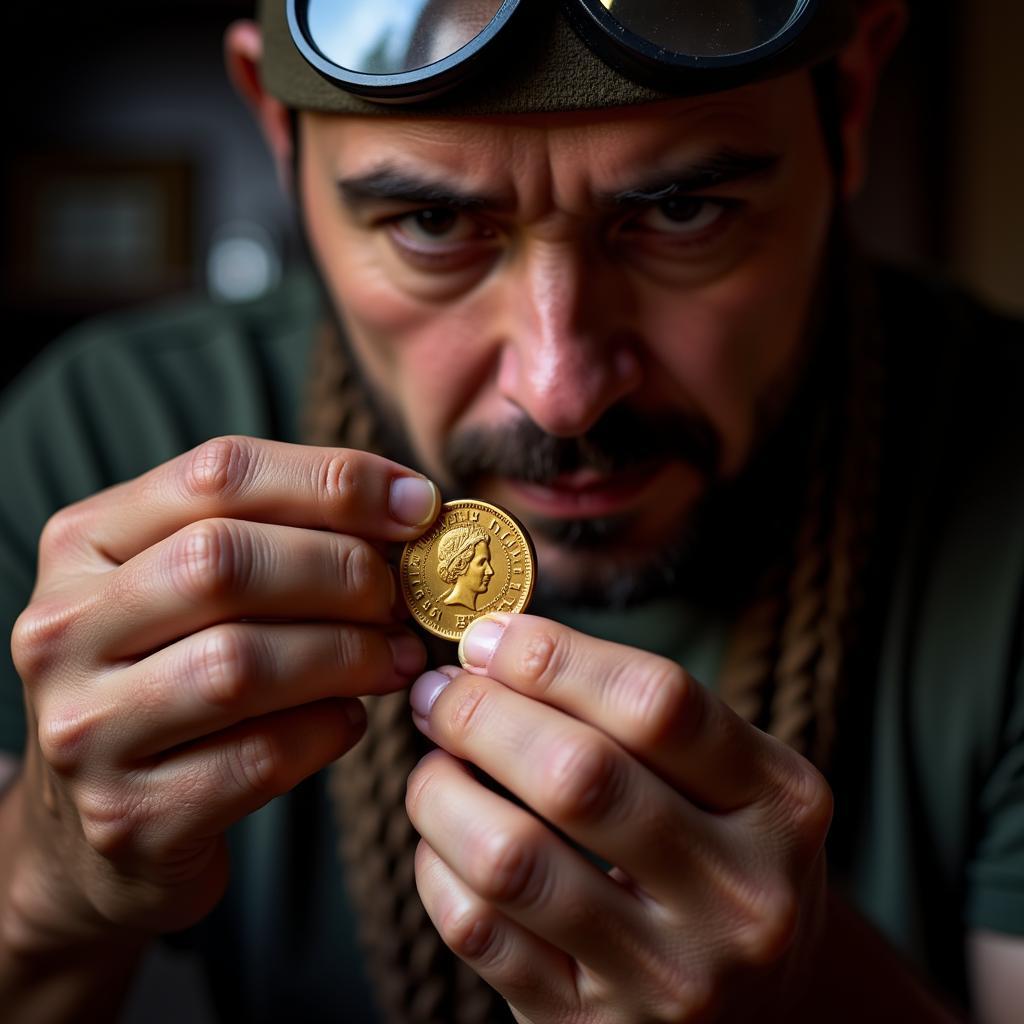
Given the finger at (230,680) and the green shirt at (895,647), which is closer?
the finger at (230,680)

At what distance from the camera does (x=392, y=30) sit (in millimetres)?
1026

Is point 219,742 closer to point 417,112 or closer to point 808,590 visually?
point 417,112

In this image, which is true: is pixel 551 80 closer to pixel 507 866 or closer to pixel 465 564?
pixel 465 564

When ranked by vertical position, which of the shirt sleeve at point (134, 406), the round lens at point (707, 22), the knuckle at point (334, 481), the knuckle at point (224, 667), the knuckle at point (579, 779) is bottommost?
the shirt sleeve at point (134, 406)

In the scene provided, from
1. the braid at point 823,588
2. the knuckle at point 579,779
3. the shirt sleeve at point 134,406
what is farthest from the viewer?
the shirt sleeve at point 134,406

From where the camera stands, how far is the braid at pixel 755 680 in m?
1.28

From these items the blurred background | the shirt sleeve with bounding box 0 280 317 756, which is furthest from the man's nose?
the blurred background

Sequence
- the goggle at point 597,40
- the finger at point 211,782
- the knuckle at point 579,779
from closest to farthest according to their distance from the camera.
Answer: the knuckle at point 579,779, the finger at point 211,782, the goggle at point 597,40

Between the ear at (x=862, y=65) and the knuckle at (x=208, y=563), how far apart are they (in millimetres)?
930

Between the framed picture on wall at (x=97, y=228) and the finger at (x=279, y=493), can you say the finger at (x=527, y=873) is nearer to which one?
the finger at (x=279, y=493)

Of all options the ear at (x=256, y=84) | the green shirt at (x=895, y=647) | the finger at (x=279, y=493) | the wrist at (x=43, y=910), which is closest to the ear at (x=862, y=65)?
the green shirt at (x=895, y=647)

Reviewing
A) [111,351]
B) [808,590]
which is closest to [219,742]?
[808,590]

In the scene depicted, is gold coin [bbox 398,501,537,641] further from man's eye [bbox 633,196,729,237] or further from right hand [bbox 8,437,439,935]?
man's eye [bbox 633,196,729,237]

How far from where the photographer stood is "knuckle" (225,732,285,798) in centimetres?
84
